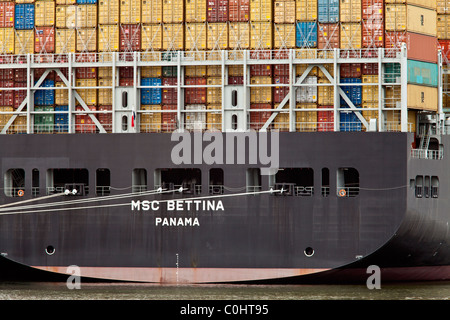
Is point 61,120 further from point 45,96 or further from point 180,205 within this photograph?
point 180,205

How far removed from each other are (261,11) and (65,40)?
7982mm

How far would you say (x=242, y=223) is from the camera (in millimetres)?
38781

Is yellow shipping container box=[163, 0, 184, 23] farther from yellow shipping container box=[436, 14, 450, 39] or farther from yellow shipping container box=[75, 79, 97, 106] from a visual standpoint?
yellow shipping container box=[436, 14, 450, 39]

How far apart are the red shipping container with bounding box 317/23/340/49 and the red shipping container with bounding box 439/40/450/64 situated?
248 inches

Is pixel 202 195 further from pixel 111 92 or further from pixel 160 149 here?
pixel 111 92

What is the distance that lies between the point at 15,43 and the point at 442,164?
17.7 m

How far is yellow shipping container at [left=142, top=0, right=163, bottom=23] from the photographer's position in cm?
4222

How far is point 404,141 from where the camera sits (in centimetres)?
3853

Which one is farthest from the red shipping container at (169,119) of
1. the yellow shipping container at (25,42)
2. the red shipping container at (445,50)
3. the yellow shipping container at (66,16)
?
the red shipping container at (445,50)

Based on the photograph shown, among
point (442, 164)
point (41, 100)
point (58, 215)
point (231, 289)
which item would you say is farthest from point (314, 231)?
point (41, 100)

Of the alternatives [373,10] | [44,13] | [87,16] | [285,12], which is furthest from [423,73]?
[44,13]

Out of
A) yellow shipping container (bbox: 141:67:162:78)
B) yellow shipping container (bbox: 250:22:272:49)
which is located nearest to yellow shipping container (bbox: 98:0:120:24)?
yellow shipping container (bbox: 141:67:162:78)

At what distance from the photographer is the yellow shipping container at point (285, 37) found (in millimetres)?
41406
